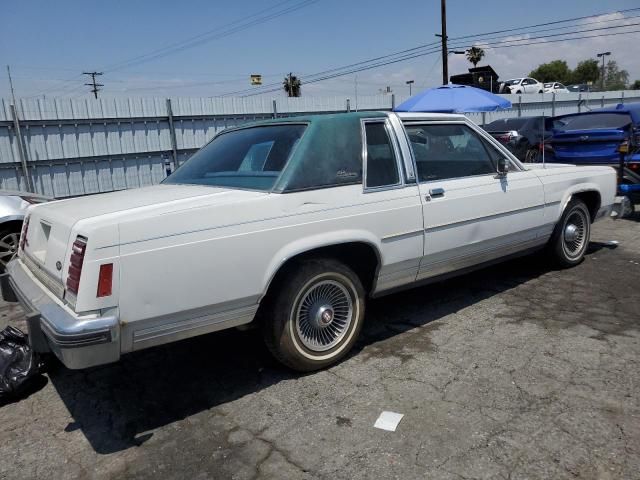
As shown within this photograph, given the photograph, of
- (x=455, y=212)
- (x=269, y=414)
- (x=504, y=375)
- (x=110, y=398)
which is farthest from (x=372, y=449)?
(x=455, y=212)

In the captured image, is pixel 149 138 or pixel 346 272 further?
pixel 149 138

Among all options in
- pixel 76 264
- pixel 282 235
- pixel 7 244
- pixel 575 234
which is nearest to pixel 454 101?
pixel 575 234

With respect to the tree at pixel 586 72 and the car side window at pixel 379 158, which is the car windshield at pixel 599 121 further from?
the tree at pixel 586 72

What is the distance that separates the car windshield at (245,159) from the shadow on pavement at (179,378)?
130 cm

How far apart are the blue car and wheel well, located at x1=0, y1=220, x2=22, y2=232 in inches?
320

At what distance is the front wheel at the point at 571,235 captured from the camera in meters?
5.30

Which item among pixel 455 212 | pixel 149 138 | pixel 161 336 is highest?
pixel 149 138

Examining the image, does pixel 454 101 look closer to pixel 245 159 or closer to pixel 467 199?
pixel 467 199

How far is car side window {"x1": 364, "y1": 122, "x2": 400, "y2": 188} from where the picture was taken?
3.68 m

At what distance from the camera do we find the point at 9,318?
5125mm

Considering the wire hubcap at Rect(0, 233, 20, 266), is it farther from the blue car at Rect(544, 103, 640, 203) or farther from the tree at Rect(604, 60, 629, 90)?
the tree at Rect(604, 60, 629, 90)

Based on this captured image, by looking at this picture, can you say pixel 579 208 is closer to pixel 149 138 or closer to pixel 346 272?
pixel 346 272

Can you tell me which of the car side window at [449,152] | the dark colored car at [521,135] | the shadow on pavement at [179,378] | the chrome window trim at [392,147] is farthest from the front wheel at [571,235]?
the dark colored car at [521,135]

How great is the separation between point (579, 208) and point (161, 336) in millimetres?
4509
